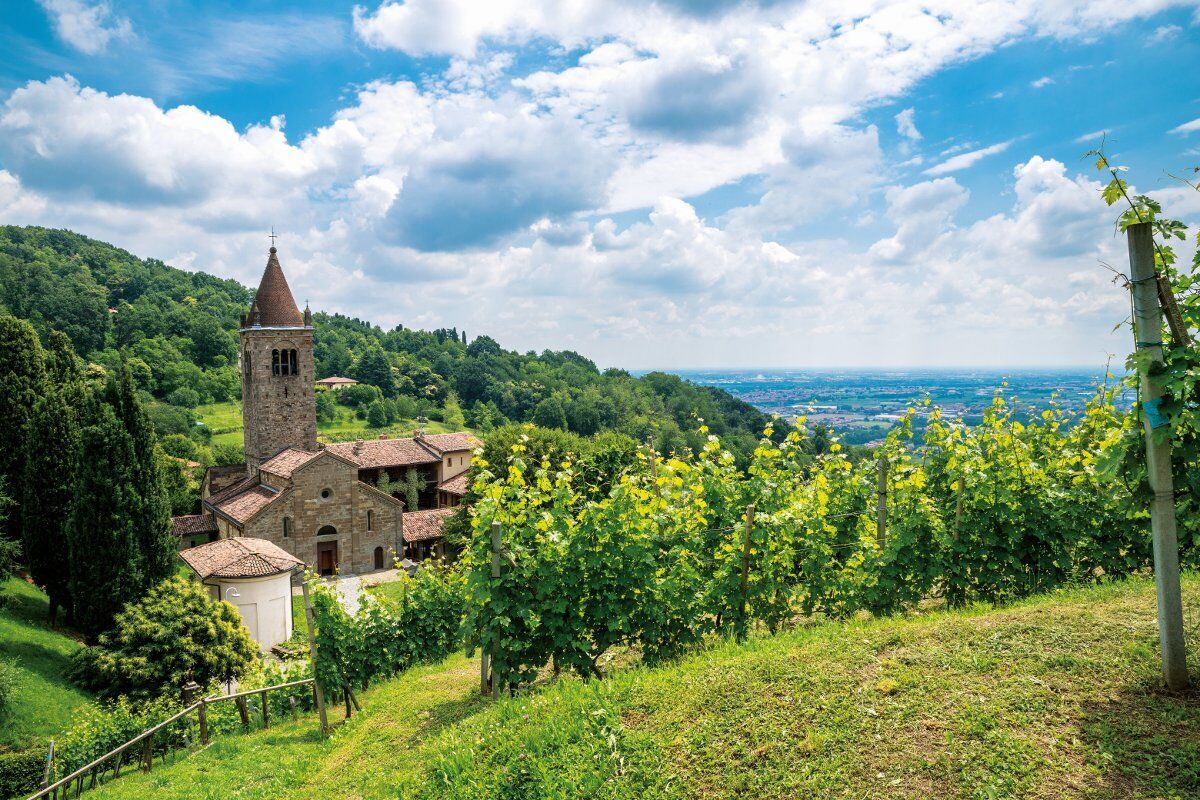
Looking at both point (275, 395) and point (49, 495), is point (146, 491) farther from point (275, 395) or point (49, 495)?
point (275, 395)

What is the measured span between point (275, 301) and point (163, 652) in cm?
2648

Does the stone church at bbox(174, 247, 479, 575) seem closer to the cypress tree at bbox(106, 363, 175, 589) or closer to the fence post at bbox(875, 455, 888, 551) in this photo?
the cypress tree at bbox(106, 363, 175, 589)

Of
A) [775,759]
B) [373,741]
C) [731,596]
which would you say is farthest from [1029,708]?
[373,741]

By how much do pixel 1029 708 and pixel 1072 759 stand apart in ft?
1.75

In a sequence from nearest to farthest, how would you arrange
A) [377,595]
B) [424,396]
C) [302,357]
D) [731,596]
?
[731,596] < [377,595] < [302,357] < [424,396]

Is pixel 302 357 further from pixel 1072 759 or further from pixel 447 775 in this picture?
pixel 1072 759

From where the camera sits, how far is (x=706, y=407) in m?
108

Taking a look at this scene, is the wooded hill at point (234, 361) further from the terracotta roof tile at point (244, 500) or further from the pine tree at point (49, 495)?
the pine tree at point (49, 495)

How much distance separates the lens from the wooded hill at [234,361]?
81.9m

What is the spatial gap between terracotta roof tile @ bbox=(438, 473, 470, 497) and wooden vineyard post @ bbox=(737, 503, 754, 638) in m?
39.0

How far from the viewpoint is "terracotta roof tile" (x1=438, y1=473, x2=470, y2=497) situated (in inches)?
1857

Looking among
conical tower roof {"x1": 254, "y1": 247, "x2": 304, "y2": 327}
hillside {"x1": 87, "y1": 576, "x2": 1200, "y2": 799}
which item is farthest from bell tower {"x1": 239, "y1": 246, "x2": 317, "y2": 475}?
hillside {"x1": 87, "y1": 576, "x2": 1200, "y2": 799}

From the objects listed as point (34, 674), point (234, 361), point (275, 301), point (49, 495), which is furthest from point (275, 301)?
point (234, 361)

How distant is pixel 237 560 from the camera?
2630 cm
